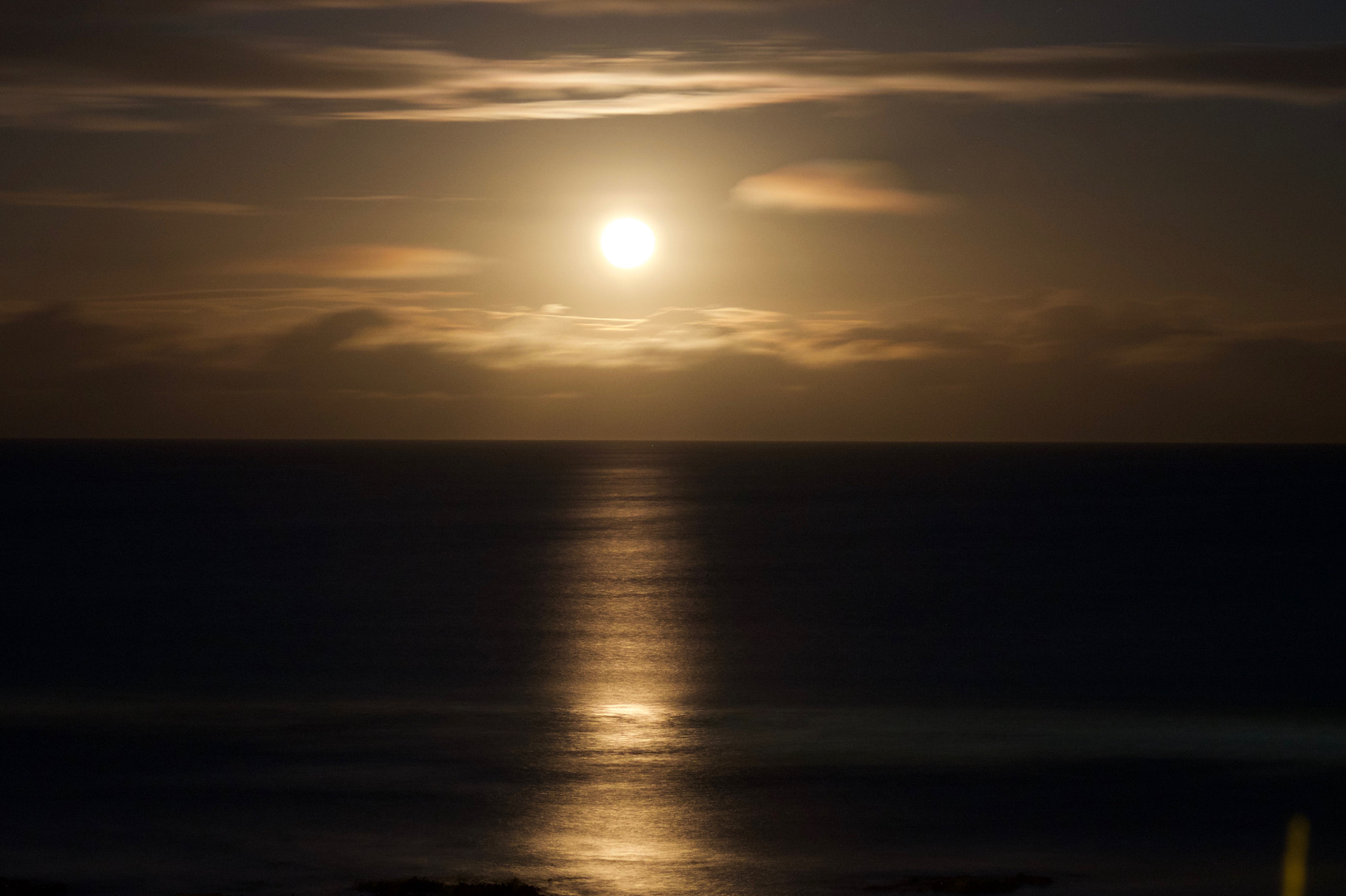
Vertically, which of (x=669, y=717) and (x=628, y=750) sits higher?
(x=669, y=717)

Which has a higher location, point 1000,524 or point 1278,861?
point 1000,524

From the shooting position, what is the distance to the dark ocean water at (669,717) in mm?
22734

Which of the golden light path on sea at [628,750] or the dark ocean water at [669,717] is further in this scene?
the dark ocean water at [669,717]

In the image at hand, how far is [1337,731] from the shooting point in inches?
1420

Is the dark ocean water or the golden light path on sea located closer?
the golden light path on sea

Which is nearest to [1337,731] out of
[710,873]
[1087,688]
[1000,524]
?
[1087,688]

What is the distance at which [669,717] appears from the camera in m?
36.1

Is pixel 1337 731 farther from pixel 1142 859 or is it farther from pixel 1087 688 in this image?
pixel 1142 859

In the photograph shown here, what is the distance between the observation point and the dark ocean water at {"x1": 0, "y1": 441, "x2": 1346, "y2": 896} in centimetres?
2273

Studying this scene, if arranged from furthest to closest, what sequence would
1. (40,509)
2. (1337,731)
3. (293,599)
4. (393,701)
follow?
1. (40,509)
2. (293,599)
3. (393,701)
4. (1337,731)

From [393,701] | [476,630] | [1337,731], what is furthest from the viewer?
[476,630]

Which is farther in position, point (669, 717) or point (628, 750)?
point (669, 717)

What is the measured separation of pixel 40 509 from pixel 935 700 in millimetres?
126759

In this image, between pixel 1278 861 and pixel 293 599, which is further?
pixel 293 599
